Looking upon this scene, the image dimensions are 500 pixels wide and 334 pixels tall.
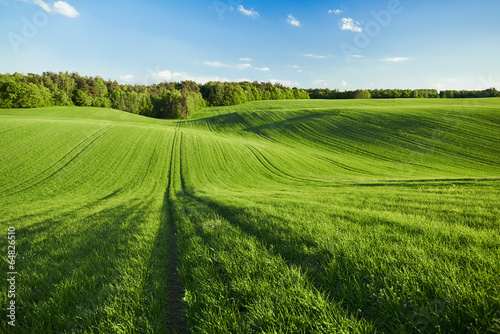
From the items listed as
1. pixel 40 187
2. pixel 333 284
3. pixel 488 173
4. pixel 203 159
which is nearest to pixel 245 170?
pixel 203 159

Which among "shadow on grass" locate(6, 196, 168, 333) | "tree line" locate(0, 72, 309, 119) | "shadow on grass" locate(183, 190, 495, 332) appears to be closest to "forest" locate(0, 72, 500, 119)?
"tree line" locate(0, 72, 309, 119)

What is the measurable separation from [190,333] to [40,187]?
3066cm

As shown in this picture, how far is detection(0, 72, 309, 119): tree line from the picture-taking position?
74812 millimetres

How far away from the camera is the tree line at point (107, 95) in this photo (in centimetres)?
7481

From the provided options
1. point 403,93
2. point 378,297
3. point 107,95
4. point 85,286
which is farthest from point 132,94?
A: point 403,93

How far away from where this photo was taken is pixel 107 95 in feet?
347

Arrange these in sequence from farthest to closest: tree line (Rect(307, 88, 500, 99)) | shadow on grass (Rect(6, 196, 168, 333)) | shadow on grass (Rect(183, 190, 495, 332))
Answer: tree line (Rect(307, 88, 500, 99)) → shadow on grass (Rect(6, 196, 168, 333)) → shadow on grass (Rect(183, 190, 495, 332))

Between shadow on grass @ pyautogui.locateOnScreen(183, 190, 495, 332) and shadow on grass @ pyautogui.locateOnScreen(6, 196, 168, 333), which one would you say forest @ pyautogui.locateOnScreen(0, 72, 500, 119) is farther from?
shadow on grass @ pyautogui.locateOnScreen(183, 190, 495, 332)

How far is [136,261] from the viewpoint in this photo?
4.09 m

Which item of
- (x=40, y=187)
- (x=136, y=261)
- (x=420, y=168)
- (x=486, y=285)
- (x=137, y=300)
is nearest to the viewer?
(x=486, y=285)

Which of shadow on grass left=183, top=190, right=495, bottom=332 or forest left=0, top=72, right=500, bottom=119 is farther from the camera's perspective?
forest left=0, top=72, right=500, bottom=119

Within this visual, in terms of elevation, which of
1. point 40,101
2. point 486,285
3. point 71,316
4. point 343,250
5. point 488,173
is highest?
point 40,101

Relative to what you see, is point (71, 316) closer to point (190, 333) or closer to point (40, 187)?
point (190, 333)

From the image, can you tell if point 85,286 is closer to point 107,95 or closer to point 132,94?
point 132,94
